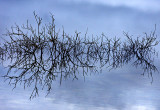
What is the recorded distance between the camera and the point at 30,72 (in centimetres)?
411

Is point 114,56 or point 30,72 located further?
point 114,56

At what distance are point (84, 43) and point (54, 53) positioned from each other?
134 cm

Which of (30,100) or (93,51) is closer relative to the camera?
(30,100)

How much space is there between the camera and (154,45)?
23.0ft

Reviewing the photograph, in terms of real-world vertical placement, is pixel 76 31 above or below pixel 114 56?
above

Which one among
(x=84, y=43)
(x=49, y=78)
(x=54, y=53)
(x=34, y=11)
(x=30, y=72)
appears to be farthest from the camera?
(x=84, y=43)

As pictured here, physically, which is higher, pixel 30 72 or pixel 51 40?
pixel 51 40

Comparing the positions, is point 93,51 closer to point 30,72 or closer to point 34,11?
point 34,11

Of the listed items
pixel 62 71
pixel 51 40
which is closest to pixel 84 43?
pixel 51 40

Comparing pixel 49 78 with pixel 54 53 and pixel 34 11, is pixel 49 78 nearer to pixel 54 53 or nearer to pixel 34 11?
pixel 34 11

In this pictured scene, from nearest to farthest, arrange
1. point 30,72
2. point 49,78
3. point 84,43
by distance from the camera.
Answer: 1. point 49,78
2. point 30,72
3. point 84,43

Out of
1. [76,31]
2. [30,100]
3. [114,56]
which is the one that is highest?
[76,31]

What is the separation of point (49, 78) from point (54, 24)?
5.76 ft

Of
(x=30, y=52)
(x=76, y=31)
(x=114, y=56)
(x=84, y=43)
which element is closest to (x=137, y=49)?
(x=114, y=56)
